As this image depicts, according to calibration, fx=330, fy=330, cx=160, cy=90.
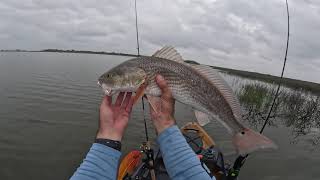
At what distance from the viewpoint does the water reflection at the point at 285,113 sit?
63.1 feet

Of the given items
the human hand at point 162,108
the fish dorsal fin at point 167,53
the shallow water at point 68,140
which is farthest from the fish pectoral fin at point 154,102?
the shallow water at point 68,140

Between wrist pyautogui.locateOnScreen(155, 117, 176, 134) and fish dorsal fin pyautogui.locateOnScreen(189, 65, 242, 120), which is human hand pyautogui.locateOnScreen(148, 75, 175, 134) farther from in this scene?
fish dorsal fin pyautogui.locateOnScreen(189, 65, 242, 120)

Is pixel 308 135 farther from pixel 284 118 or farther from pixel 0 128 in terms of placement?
pixel 0 128

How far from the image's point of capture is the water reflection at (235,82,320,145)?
19219mm

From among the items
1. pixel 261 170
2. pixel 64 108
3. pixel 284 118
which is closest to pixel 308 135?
pixel 284 118

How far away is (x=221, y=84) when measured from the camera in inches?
138

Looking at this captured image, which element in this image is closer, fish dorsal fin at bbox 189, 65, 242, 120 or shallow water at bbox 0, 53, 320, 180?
fish dorsal fin at bbox 189, 65, 242, 120

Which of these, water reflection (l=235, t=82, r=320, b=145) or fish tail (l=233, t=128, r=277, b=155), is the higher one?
fish tail (l=233, t=128, r=277, b=155)

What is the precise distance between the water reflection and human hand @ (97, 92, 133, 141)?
53.4 ft

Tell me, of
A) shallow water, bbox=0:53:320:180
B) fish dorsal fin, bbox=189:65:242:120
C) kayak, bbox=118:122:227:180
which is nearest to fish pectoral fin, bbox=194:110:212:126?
fish dorsal fin, bbox=189:65:242:120

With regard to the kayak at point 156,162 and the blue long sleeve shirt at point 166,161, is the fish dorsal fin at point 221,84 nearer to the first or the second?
the blue long sleeve shirt at point 166,161

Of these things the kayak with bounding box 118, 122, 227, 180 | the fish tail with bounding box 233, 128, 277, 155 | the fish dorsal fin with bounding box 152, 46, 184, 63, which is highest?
the fish dorsal fin with bounding box 152, 46, 184, 63

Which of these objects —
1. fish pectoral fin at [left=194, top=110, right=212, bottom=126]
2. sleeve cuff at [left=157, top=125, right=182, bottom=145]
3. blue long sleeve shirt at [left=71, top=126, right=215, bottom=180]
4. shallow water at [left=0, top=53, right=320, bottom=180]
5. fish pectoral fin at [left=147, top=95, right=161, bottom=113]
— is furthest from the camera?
shallow water at [left=0, top=53, right=320, bottom=180]

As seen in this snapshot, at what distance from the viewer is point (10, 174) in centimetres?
990
